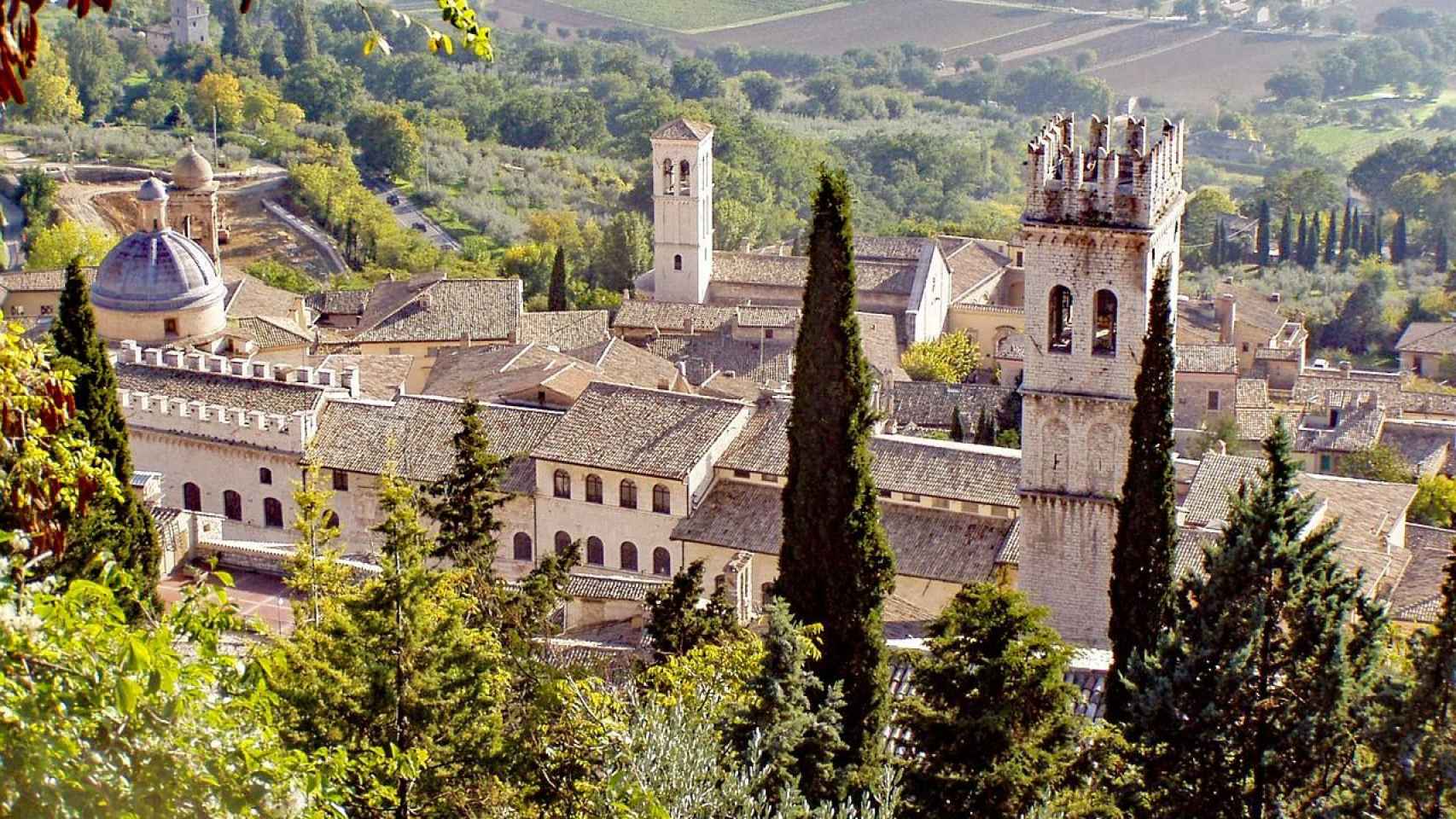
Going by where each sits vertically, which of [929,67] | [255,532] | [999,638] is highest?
[929,67]

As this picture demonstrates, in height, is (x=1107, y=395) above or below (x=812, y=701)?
above

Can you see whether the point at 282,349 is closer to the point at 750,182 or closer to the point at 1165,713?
the point at 1165,713

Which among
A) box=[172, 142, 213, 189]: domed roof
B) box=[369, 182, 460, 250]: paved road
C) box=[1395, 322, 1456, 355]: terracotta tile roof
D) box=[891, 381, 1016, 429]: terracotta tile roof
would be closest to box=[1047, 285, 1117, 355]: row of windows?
box=[891, 381, 1016, 429]: terracotta tile roof

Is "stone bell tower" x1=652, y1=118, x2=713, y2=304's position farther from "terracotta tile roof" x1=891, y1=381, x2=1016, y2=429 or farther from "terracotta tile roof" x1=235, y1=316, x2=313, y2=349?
"terracotta tile roof" x1=235, y1=316, x2=313, y2=349

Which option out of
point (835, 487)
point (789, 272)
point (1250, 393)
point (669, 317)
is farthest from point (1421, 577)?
point (789, 272)

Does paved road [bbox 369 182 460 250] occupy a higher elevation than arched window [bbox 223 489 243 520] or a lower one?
higher

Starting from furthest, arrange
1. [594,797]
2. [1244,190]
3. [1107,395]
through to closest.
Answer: [1244,190]
[1107,395]
[594,797]

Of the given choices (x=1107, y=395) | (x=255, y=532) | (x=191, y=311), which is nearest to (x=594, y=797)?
(x=1107, y=395)
